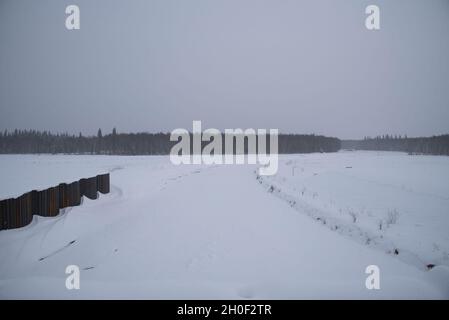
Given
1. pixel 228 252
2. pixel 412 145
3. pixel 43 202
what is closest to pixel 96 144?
pixel 43 202

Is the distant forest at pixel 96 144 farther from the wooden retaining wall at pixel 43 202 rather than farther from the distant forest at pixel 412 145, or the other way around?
the distant forest at pixel 412 145

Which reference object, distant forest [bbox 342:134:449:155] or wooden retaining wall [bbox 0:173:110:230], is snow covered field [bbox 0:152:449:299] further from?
distant forest [bbox 342:134:449:155]

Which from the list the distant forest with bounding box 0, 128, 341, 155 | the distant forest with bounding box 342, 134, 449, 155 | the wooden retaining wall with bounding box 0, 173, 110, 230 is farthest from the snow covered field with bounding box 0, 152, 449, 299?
the distant forest with bounding box 342, 134, 449, 155

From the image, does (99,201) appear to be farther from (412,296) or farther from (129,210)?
(412,296)

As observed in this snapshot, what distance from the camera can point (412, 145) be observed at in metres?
120

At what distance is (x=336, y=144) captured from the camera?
144500 mm

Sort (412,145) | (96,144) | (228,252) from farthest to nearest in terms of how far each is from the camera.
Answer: (412,145), (96,144), (228,252)

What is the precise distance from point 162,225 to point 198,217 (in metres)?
1.39

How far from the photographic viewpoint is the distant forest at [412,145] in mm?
92825

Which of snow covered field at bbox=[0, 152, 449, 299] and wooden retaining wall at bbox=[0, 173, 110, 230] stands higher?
wooden retaining wall at bbox=[0, 173, 110, 230]

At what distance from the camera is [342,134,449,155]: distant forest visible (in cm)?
9282

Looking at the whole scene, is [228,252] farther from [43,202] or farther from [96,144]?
[96,144]

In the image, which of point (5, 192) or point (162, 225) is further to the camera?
point (5, 192)
